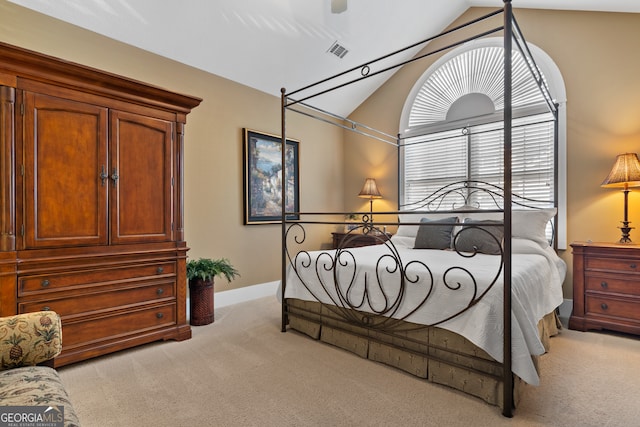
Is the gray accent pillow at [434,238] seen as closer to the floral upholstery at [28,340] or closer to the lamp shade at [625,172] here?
the lamp shade at [625,172]

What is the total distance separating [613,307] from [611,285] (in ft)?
0.61

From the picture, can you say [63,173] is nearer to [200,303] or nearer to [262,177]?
[200,303]

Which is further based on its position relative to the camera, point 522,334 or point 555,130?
point 555,130

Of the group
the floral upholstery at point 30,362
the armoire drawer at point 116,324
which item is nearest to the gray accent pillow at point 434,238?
the armoire drawer at point 116,324

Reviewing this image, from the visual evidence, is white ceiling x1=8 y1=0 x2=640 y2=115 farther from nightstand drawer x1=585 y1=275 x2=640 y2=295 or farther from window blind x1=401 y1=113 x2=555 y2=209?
nightstand drawer x1=585 y1=275 x2=640 y2=295

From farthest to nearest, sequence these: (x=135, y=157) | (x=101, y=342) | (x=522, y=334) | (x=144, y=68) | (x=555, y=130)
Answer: (x=555, y=130)
(x=144, y=68)
(x=135, y=157)
(x=101, y=342)
(x=522, y=334)

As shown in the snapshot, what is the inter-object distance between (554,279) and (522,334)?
51.6 inches

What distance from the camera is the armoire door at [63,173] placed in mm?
2137

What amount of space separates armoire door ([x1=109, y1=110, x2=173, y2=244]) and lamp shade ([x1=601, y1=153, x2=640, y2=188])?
379 cm

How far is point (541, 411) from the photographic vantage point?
1.75 metres

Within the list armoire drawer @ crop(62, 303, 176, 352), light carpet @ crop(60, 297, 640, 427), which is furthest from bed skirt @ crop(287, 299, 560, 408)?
armoire drawer @ crop(62, 303, 176, 352)

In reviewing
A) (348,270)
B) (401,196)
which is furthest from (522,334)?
(401,196)

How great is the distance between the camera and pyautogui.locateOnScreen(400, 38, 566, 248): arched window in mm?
3631

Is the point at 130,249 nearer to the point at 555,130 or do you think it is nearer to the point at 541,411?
the point at 541,411
